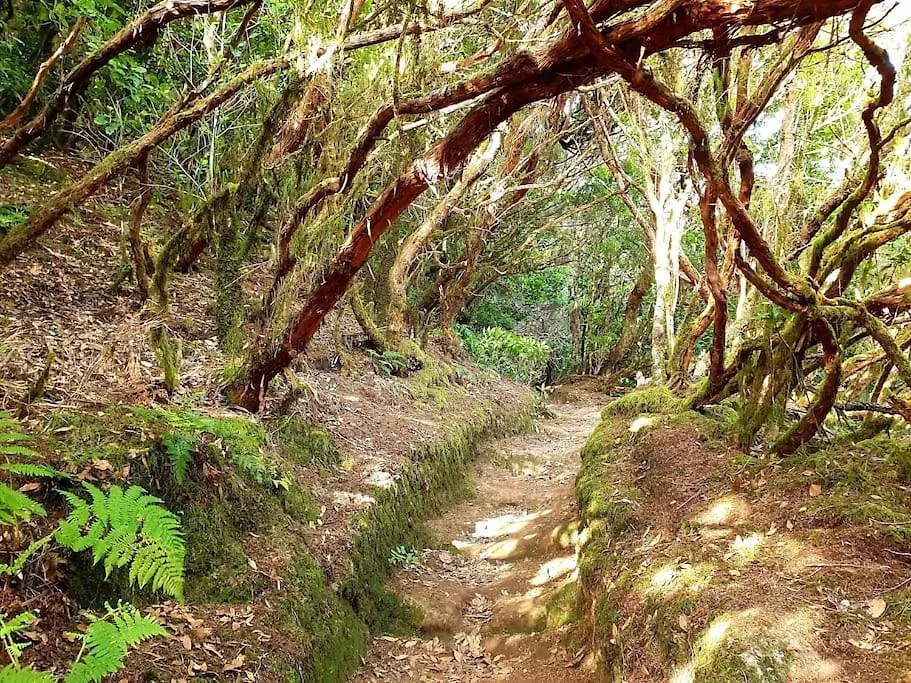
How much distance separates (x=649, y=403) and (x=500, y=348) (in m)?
8.40

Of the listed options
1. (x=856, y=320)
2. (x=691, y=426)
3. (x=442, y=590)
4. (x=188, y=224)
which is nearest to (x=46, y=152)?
(x=188, y=224)

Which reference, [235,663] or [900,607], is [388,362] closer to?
[235,663]

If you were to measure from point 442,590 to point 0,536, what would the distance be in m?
4.14

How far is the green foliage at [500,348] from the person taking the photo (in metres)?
15.5

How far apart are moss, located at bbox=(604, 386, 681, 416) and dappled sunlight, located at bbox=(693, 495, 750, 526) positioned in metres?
2.74

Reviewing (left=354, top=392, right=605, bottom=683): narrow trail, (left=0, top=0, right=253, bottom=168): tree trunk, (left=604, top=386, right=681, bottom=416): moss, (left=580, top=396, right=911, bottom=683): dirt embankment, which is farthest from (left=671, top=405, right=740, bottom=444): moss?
(left=0, top=0, right=253, bottom=168): tree trunk

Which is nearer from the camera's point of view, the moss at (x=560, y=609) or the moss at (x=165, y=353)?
the moss at (x=165, y=353)

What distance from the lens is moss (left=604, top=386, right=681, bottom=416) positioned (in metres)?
7.22

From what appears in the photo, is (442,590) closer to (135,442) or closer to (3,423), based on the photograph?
(135,442)

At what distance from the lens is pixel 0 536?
98.2 inches

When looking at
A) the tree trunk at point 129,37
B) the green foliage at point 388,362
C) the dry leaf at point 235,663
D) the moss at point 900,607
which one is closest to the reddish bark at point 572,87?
the tree trunk at point 129,37

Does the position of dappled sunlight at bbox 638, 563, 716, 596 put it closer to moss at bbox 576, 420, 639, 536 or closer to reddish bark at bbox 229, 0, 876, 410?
moss at bbox 576, 420, 639, 536

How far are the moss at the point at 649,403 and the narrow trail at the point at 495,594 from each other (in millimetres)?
1395

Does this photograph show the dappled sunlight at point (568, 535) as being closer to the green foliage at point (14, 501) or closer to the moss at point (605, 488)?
the moss at point (605, 488)
